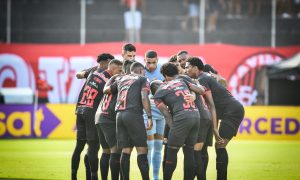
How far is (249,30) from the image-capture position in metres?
32.3

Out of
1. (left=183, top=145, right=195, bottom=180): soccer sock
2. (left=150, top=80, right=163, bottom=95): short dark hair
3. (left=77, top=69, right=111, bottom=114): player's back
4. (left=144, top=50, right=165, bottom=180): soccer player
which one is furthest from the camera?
(left=144, top=50, right=165, bottom=180): soccer player

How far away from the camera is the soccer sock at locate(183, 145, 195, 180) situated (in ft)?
41.9

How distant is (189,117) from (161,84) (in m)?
0.78

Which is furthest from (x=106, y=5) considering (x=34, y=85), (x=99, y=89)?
(x=99, y=89)

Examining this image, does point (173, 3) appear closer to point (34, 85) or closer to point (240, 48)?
point (240, 48)

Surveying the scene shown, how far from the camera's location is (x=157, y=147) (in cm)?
1453

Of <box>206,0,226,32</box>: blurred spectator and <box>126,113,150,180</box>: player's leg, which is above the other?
<box>206,0,226,32</box>: blurred spectator

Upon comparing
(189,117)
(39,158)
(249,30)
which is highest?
(249,30)

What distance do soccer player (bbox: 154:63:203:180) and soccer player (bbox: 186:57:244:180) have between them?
1.90 ft

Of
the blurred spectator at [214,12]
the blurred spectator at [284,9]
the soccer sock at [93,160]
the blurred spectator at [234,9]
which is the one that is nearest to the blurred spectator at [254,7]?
the blurred spectator at [234,9]

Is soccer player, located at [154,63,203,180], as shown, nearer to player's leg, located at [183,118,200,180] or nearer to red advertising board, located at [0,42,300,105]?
player's leg, located at [183,118,200,180]

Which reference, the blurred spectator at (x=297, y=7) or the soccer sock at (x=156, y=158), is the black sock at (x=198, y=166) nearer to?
the soccer sock at (x=156, y=158)

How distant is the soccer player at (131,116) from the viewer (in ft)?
42.1

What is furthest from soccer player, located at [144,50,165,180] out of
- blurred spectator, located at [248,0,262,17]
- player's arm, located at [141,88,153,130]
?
blurred spectator, located at [248,0,262,17]
